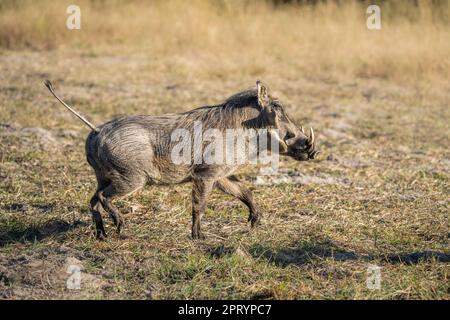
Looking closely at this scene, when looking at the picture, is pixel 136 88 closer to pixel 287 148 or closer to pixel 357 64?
pixel 357 64

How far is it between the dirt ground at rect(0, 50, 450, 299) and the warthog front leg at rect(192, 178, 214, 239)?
0.21 ft

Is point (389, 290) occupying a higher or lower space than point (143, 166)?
lower

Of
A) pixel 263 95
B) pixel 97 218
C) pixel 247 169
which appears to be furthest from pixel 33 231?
pixel 247 169

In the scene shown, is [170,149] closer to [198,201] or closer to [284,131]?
[198,201]

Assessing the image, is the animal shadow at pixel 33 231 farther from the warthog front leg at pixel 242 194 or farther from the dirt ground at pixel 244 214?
the warthog front leg at pixel 242 194

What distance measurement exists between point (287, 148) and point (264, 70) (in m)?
6.11

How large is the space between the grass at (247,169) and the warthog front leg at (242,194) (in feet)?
0.27

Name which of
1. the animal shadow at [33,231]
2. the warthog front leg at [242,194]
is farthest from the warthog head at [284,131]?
the animal shadow at [33,231]

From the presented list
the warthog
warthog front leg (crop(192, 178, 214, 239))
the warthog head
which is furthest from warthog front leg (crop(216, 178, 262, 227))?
the warthog head

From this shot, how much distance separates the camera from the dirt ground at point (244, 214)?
3674 millimetres

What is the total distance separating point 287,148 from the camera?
4.67m

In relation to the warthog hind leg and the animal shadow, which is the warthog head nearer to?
the warthog hind leg
